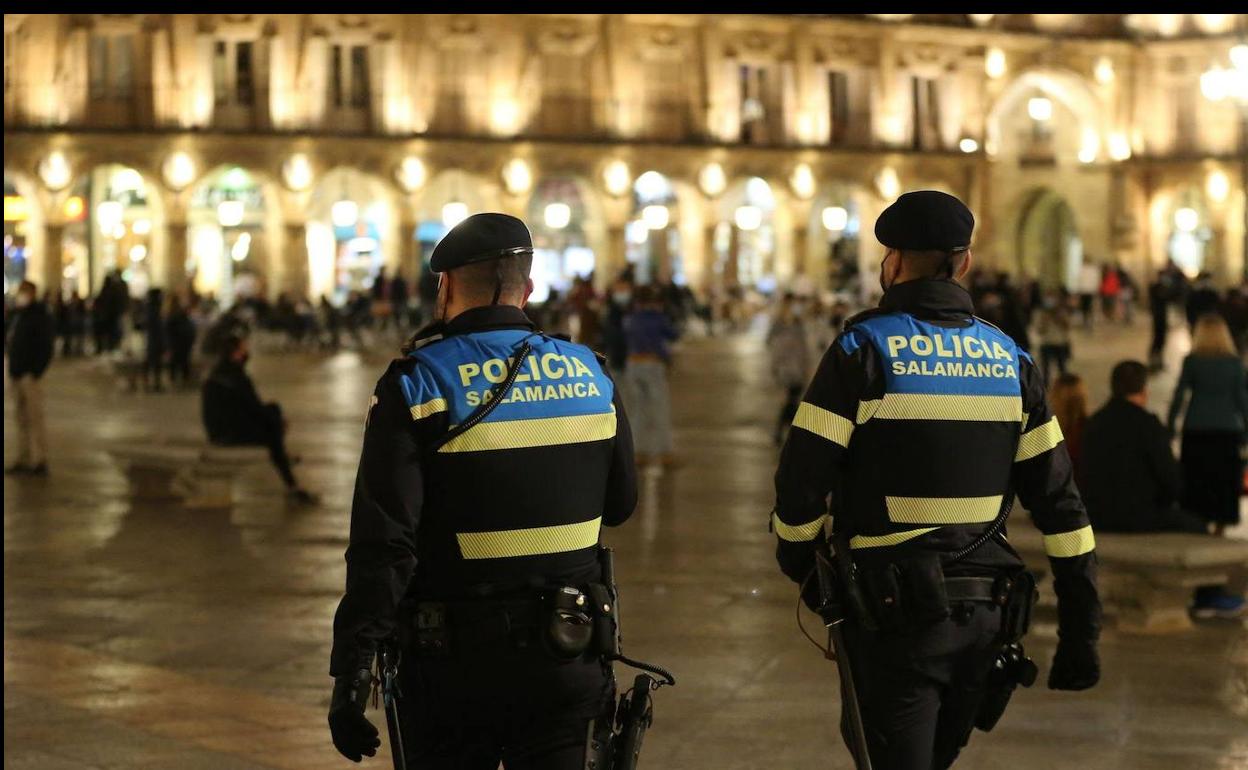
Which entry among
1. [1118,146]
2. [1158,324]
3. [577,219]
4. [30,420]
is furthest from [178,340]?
[1118,146]

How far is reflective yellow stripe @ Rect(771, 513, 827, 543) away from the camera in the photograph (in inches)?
178

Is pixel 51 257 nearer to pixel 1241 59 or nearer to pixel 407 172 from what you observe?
pixel 407 172

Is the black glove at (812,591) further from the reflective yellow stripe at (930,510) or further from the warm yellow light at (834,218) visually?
the warm yellow light at (834,218)

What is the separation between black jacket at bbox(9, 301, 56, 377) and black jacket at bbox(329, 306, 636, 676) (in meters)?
12.8

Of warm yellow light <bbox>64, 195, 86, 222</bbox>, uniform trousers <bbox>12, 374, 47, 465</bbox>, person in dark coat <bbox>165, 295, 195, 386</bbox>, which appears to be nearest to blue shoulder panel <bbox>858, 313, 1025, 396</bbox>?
uniform trousers <bbox>12, 374, 47, 465</bbox>

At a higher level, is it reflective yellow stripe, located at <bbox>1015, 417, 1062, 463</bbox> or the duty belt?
reflective yellow stripe, located at <bbox>1015, 417, 1062, 463</bbox>

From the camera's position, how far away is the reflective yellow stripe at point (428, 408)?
163 inches

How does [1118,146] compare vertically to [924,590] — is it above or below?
above

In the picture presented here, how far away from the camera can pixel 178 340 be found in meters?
28.6

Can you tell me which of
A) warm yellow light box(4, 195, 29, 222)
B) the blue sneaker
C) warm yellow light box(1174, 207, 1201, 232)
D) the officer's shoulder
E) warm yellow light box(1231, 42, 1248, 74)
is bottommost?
the blue sneaker

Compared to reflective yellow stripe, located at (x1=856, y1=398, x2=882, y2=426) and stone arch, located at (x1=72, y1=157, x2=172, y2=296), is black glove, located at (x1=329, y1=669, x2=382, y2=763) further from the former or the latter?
stone arch, located at (x1=72, y1=157, x2=172, y2=296)

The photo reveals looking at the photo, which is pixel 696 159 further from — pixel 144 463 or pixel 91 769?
pixel 91 769

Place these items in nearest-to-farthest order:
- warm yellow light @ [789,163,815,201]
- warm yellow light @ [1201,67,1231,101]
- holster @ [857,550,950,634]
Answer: holster @ [857,550,950,634], warm yellow light @ [1201,67,1231,101], warm yellow light @ [789,163,815,201]

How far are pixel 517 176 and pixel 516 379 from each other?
4345cm
